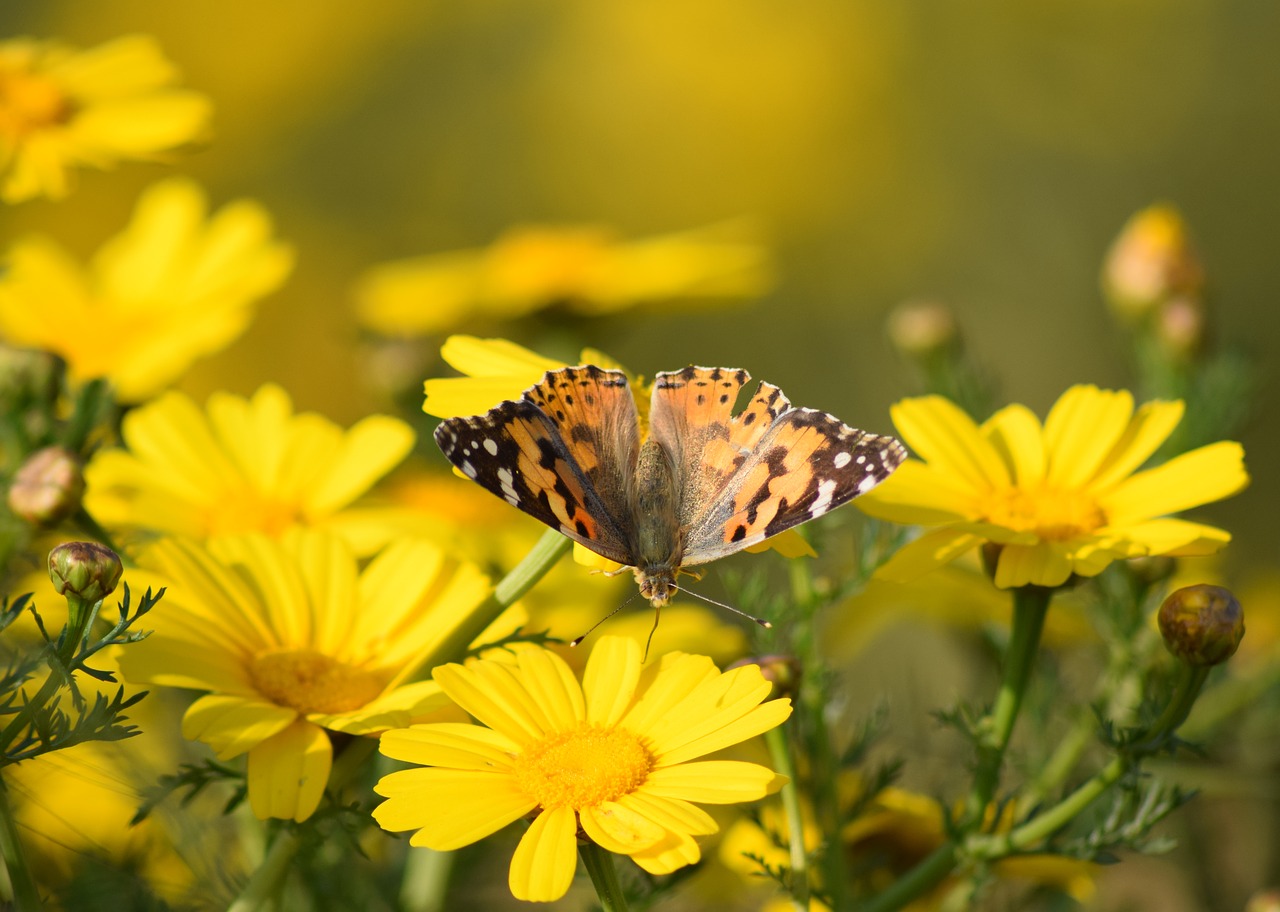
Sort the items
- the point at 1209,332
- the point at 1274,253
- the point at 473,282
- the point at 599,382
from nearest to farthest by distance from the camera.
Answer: the point at 599,382 < the point at 1209,332 < the point at 473,282 < the point at 1274,253

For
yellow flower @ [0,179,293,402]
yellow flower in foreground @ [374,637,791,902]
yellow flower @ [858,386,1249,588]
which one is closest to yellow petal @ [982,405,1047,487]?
yellow flower @ [858,386,1249,588]

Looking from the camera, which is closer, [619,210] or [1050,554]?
[1050,554]

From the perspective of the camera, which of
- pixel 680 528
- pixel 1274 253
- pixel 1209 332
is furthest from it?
pixel 1274 253

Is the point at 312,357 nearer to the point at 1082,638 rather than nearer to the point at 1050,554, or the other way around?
the point at 1082,638

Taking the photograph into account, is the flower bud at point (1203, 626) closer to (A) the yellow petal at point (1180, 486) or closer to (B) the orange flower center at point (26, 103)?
(A) the yellow petal at point (1180, 486)

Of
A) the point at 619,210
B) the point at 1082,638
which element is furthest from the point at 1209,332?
the point at 619,210

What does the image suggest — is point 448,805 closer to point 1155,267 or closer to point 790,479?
point 790,479

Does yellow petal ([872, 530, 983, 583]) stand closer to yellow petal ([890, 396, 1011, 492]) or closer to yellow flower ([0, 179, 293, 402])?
yellow petal ([890, 396, 1011, 492])

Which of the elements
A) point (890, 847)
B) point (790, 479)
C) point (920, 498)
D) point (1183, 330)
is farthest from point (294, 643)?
point (1183, 330)
